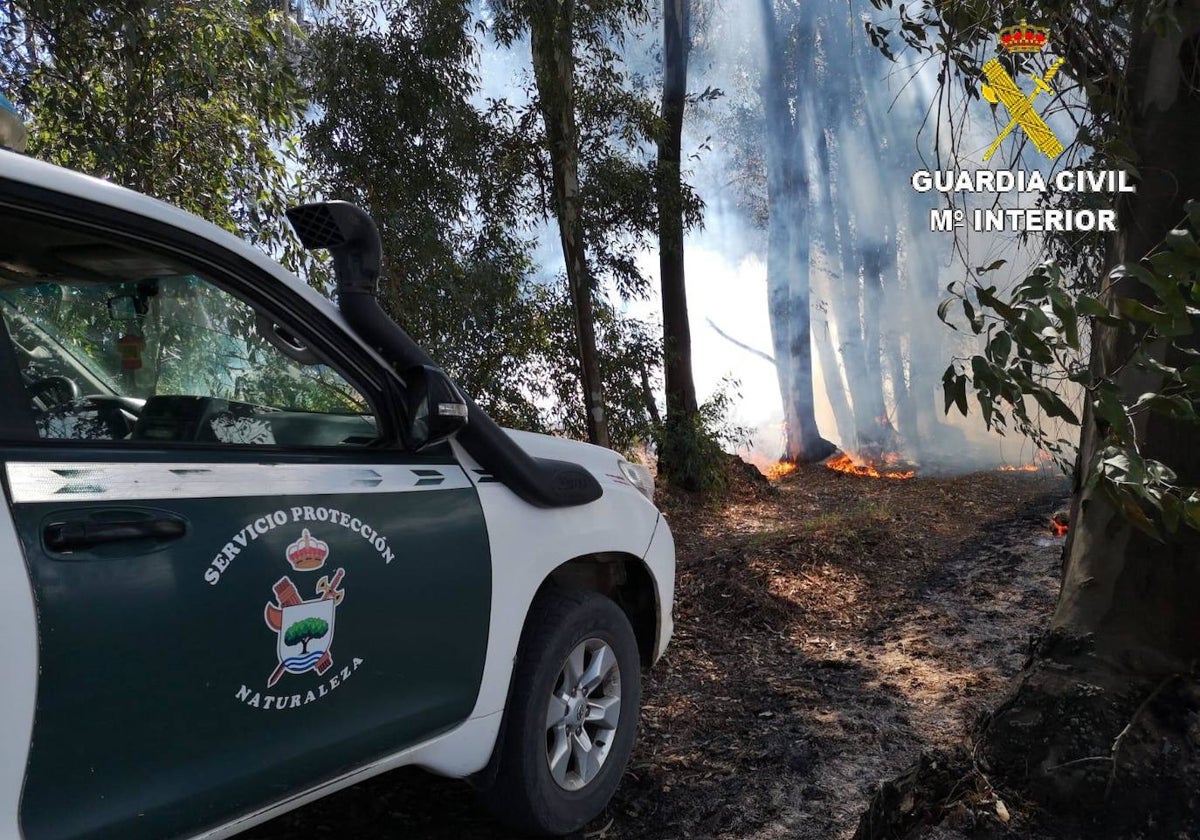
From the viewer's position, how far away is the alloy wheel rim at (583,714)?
135 inches

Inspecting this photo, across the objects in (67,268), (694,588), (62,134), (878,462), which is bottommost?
(878,462)

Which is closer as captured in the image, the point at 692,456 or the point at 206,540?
the point at 206,540

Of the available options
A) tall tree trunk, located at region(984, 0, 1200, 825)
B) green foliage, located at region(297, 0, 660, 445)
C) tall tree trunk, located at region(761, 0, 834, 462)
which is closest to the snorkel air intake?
tall tree trunk, located at region(984, 0, 1200, 825)

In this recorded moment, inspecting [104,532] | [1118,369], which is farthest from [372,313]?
[1118,369]

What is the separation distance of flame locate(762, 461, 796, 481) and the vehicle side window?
1527 cm

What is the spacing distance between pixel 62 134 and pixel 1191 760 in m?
6.94

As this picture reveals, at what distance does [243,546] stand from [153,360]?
55 centimetres

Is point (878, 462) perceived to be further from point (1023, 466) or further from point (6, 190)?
point (6, 190)

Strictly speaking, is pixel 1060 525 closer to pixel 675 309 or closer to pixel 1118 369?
pixel 675 309

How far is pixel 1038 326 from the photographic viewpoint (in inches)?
73.4

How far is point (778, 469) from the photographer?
18688mm

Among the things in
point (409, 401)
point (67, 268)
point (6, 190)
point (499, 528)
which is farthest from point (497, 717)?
point (6, 190)

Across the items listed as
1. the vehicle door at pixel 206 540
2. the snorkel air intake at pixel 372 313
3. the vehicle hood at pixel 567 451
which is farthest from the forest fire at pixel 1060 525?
the vehicle door at pixel 206 540

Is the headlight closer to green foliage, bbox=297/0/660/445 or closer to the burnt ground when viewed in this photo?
the burnt ground
